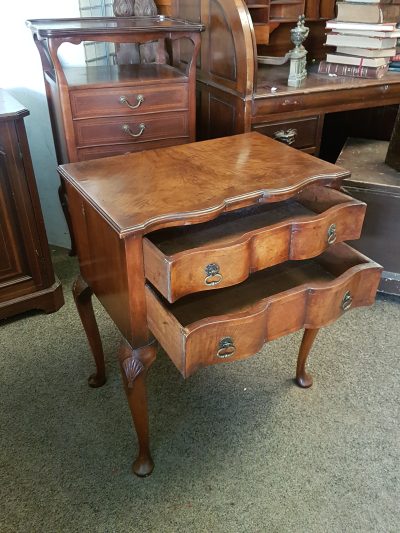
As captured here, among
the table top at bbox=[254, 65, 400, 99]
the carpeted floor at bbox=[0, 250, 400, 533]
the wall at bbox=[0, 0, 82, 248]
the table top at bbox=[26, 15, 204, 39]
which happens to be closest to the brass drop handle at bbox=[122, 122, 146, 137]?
the table top at bbox=[26, 15, 204, 39]

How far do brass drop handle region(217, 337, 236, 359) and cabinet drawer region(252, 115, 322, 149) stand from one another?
3.01 ft

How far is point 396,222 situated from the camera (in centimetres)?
171

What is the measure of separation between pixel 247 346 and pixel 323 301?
198 mm

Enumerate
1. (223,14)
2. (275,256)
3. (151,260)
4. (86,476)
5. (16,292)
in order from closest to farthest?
(151,260)
(275,256)
(86,476)
(223,14)
(16,292)

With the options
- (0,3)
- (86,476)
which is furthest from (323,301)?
(0,3)

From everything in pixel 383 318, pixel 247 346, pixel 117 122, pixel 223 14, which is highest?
pixel 223 14

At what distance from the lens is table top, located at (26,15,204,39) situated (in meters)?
1.39

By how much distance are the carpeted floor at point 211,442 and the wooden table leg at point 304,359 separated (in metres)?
0.03

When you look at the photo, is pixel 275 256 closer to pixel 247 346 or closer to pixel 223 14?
pixel 247 346

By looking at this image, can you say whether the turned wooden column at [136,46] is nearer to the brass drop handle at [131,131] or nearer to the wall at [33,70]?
the wall at [33,70]

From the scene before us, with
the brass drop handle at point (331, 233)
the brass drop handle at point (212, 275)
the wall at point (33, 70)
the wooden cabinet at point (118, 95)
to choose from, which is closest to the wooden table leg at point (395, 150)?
the wooden cabinet at point (118, 95)

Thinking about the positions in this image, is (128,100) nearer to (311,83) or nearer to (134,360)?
(311,83)

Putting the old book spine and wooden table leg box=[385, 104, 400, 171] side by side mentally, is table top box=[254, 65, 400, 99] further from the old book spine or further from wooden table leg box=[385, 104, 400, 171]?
wooden table leg box=[385, 104, 400, 171]

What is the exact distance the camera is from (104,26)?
1.53 metres
